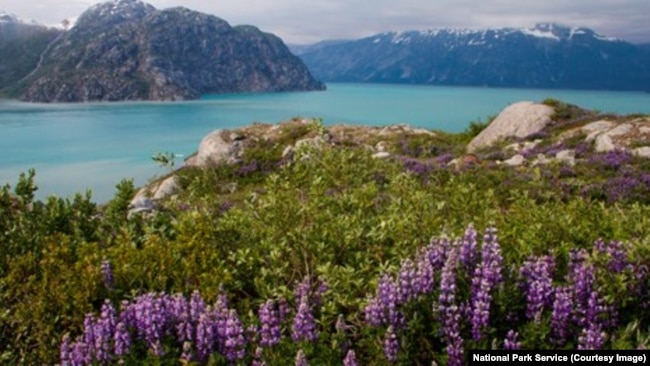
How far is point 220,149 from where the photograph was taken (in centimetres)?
2775

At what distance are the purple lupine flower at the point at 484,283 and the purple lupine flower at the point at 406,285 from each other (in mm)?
508

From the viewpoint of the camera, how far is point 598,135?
76.2 ft

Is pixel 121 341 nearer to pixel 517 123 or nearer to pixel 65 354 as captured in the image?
pixel 65 354

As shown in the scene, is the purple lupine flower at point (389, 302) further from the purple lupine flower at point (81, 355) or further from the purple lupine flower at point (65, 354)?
the purple lupine flower at point (65, 354)

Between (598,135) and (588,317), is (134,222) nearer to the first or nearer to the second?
(588,317)

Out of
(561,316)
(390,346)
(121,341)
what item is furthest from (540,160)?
(121,341)

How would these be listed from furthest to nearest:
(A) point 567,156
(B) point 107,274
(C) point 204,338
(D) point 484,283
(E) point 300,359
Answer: (A) point 567,156 < (B) point 107,274 < (C) point 204,338 < (D) point 484,283 < (E) point 300,359

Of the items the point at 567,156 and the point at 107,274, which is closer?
the point at 107,274

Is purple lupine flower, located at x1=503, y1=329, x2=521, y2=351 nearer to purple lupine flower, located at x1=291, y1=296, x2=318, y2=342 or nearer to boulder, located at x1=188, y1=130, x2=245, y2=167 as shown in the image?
purple lupine flower, located at x1=291, y1=296, x2=318, y2=342

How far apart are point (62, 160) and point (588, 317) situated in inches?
2598

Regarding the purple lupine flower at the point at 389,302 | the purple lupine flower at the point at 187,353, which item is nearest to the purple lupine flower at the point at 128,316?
the purple lupine flower at the point at 187,353

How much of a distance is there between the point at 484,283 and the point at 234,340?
6.77ft

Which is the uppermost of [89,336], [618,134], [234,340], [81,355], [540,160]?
[618,134]

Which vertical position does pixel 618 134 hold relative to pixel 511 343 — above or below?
above
